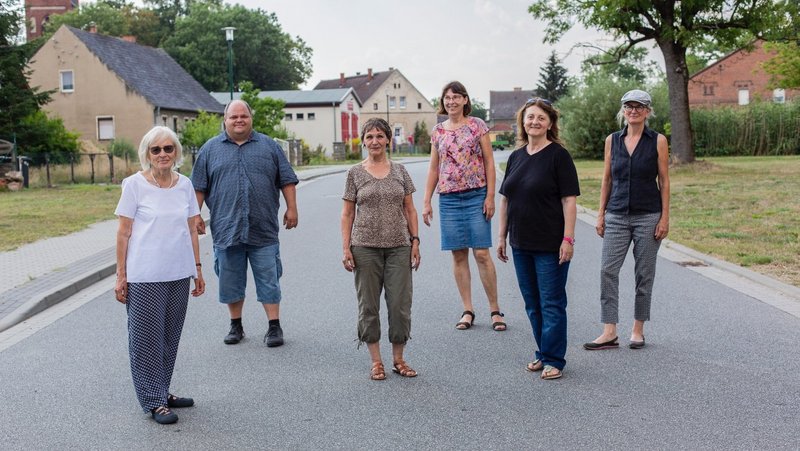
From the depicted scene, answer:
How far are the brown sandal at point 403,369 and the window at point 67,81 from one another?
5060 centimetres

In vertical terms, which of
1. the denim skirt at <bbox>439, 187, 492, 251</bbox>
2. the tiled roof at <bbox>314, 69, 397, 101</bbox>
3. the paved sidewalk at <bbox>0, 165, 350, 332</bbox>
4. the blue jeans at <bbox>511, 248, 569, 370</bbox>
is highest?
the tiled roof at <bbox>314, 69, 397, 101</bbox>

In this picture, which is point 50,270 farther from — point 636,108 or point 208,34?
point 208,34

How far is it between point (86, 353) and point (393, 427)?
2966 mm

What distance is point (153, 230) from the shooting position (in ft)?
15.9

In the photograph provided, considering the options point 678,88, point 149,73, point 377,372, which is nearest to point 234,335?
point 377,372

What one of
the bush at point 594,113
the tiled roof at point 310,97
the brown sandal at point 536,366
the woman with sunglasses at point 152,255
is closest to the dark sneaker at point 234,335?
the woman with sunglasses at point 152,255

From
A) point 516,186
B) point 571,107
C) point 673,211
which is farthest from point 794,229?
point 571,107

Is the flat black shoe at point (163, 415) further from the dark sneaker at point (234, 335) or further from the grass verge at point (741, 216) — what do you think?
the grass verge at point (741, 216)

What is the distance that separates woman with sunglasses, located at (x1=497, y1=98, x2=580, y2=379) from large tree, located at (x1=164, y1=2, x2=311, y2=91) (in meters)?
78.8

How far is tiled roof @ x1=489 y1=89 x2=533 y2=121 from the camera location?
444ft

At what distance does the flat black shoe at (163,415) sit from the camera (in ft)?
15.6

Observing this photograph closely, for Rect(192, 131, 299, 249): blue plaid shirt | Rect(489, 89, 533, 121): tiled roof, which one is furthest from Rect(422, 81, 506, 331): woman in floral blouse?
Rect(489, 89, 533, 121): tiled roof

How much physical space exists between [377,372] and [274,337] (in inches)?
51.0

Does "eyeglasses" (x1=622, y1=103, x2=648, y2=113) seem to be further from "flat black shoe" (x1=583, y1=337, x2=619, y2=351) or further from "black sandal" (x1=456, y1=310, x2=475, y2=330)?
"black sandal" (x1=456, y1=310, x2=475, y2=330)
